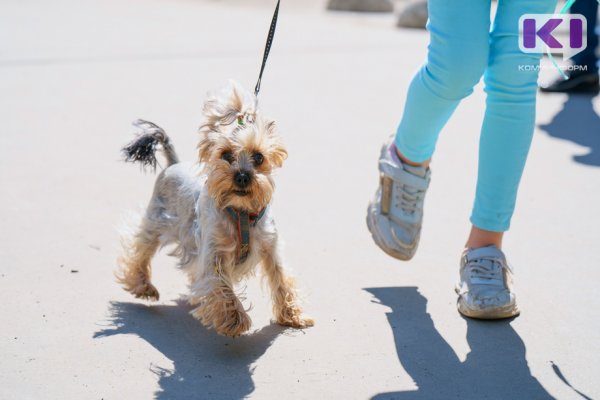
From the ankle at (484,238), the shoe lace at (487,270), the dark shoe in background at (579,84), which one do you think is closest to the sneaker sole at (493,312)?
the shoe lace at (487,270)

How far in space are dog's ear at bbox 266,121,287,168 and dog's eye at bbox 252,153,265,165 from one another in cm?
4

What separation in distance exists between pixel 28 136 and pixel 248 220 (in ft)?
11.9

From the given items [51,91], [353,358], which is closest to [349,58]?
[51,91]

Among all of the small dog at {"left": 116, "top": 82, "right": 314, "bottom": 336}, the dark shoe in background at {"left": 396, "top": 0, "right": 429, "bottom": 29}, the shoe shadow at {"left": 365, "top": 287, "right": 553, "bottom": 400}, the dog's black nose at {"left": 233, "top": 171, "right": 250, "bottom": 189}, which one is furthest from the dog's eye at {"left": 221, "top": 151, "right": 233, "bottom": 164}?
the dark shoe in background at {"left": 396, "top": 0, "right": 429, "bottom": 29}

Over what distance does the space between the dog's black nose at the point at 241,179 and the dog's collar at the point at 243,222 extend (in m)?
0.19

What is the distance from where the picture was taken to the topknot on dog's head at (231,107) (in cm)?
355

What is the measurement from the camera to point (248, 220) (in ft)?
12.0

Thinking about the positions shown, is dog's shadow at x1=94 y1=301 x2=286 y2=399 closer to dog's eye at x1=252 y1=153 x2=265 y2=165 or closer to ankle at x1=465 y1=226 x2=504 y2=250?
dog's eye at x1=252 y1=153 x2=265 y2=165

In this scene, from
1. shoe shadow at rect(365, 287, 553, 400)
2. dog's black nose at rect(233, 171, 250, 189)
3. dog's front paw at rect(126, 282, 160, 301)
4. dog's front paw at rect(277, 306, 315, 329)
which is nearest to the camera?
shoe shadow at rect(365, 287, 553, 400)

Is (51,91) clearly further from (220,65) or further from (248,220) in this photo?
(248,220)

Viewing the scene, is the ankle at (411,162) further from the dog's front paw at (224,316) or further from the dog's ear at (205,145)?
the dog's front paw at (224,316)

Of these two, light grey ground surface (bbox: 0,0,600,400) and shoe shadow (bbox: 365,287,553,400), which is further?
light grey ground surface (bbox: 0,0,600,400)

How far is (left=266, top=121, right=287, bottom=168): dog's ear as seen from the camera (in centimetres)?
361

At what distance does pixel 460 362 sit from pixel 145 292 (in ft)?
5.35
